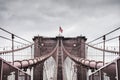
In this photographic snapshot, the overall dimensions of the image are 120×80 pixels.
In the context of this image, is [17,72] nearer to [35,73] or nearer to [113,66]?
[113,66]

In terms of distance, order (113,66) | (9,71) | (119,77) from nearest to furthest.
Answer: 1. (119,77)
2. (113,66)
3. (9,71)

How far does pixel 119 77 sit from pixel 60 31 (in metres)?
24.3

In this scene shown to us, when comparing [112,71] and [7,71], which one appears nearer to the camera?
[112,71]

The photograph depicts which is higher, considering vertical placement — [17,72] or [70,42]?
[70,42]

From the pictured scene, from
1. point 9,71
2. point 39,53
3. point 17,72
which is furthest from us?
point 39,53

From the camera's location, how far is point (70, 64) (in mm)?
35438

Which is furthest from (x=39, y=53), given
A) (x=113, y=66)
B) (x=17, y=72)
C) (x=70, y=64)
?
(x=113, y=66)

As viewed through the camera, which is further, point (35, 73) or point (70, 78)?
point (70, 78)

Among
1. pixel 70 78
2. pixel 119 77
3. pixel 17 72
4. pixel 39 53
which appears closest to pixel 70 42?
pixel 39 53

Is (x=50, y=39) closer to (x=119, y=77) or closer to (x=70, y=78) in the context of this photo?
(x=70, y=78)

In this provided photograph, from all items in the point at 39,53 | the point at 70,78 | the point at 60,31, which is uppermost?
the point at 60,31

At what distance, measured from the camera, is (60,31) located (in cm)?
3028

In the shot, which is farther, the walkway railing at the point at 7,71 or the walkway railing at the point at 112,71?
the walkway railing at the point at 7,71

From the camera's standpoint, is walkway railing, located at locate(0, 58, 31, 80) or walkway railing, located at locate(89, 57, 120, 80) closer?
walkway railing, located at locate(89, 57, 120, 80)
